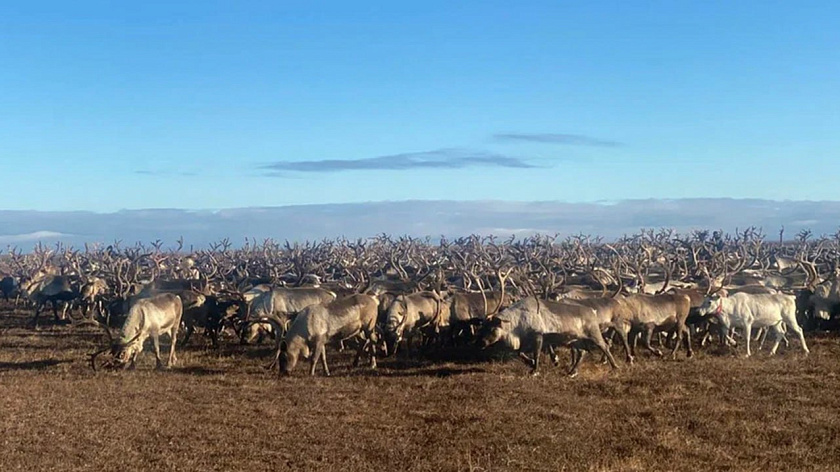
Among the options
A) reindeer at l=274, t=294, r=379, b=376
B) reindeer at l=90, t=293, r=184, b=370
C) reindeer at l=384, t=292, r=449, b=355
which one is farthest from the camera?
reindeer at l=384, t=292, r=449, b=355

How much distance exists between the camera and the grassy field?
30.1 ft

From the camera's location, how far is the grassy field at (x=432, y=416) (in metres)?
9.18

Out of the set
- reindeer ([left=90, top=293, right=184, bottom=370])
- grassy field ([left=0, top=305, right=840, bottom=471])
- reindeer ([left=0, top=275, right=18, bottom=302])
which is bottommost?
reindeer ([left=0, top=275, right=18, bottom=302])

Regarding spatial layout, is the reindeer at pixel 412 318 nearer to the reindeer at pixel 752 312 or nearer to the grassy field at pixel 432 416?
the grassy field at pixel 432 416

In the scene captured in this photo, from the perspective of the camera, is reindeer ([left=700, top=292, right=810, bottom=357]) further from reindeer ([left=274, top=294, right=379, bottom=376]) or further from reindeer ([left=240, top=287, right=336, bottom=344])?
reindeer ([left=240, top=287, right=336, bottom=344])

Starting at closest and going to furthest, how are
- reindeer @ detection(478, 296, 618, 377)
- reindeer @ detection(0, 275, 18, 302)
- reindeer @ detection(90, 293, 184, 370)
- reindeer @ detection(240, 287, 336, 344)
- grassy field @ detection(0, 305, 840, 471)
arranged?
grassy field @ detection(0, 305, 840, 471), reindeer @ detection(478, 296, 618, 377), reindeer @ detection(90, 293, 184, 370), reindeer @ detection(240, 287, 336, 344), reindeer @ detection(0, 275, 18, 302)

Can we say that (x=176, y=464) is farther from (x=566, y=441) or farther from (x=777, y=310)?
(x=777, y=310)

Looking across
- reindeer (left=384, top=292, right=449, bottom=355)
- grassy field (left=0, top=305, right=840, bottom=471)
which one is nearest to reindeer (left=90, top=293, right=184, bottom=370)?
grassy field (left=0, top=305, right=840, bottom=471)

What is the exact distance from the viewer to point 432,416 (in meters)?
11.3

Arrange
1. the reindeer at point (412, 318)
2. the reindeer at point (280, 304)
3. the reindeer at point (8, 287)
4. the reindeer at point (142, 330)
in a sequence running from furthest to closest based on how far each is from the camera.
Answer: the reindeer at point (8, 287) → the reindeer at point (280, 304) → the reindeer at point (412, 318) → the reindeer at point (142, 330)

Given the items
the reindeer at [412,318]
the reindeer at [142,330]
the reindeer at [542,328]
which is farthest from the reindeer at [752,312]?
the reindeer at [142,330]

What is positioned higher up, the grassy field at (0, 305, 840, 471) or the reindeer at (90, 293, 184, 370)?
the reindeer at (90, 293, 184, 370)

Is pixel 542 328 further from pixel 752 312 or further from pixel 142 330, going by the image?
pixel 142 330

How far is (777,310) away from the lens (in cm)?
1631
